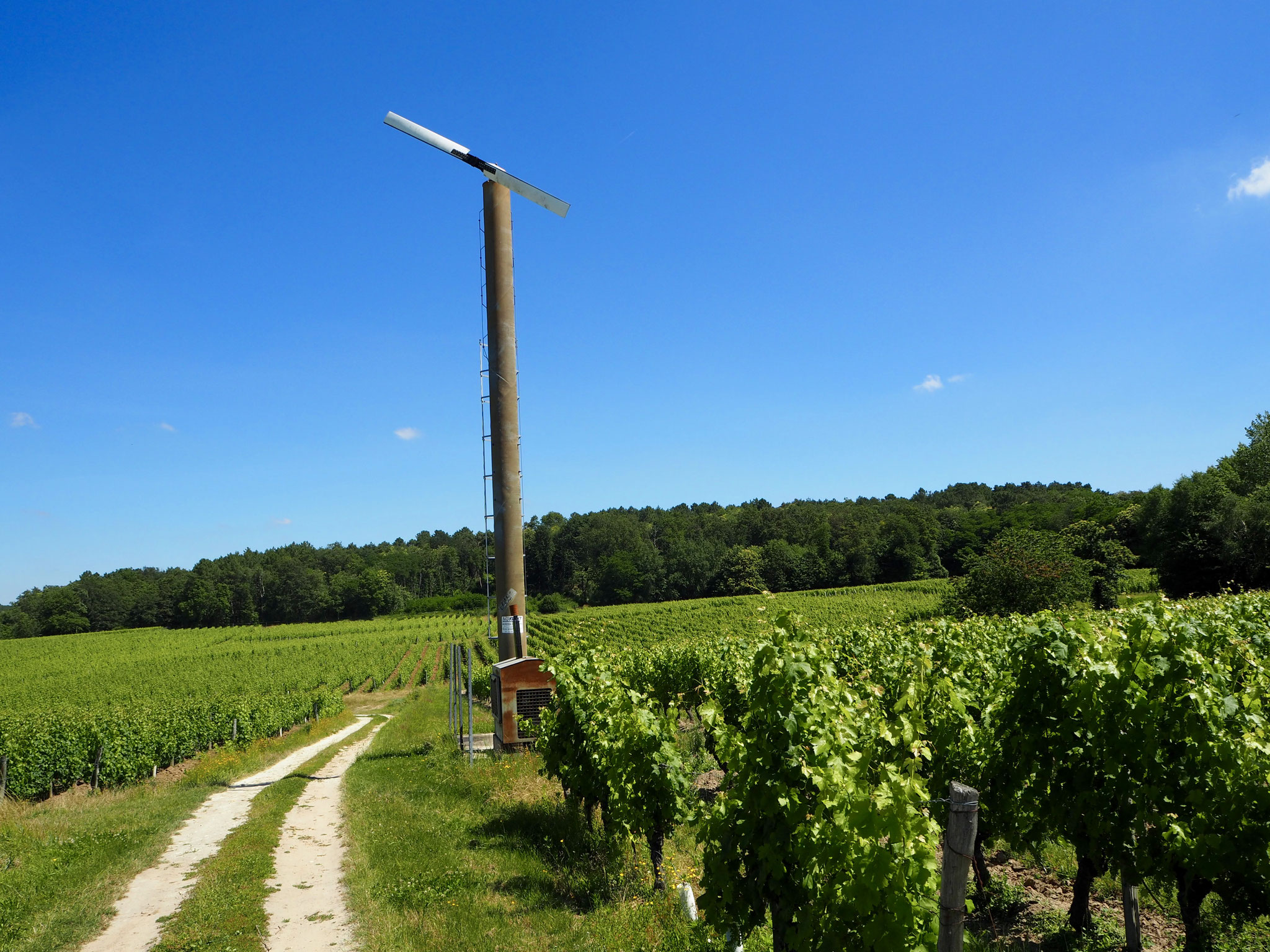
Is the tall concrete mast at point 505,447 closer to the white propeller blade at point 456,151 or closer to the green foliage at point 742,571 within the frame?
the white propeller blade at point 456,151

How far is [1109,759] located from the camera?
5.51 meters

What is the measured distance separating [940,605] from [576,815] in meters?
58.4

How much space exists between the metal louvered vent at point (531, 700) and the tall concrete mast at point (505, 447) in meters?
0.95

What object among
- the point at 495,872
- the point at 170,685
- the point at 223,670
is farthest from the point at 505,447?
the point at 223,670

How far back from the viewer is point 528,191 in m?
16.9

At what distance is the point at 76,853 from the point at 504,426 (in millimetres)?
9614

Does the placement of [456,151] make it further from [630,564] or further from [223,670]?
[630,564]

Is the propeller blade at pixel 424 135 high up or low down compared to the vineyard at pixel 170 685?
up

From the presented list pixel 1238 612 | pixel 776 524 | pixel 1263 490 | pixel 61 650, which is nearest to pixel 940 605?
pixel 1263 490

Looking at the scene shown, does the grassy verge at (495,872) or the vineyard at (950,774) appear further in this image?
the grassy verge at (495,872)

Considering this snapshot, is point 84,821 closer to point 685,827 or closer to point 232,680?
point 685,827

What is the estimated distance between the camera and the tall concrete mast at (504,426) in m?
14.9

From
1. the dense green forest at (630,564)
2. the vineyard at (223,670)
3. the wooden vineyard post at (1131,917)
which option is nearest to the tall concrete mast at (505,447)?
the vineyard at (223,670)

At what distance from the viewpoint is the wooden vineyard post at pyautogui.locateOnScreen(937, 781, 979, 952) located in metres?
3.16
